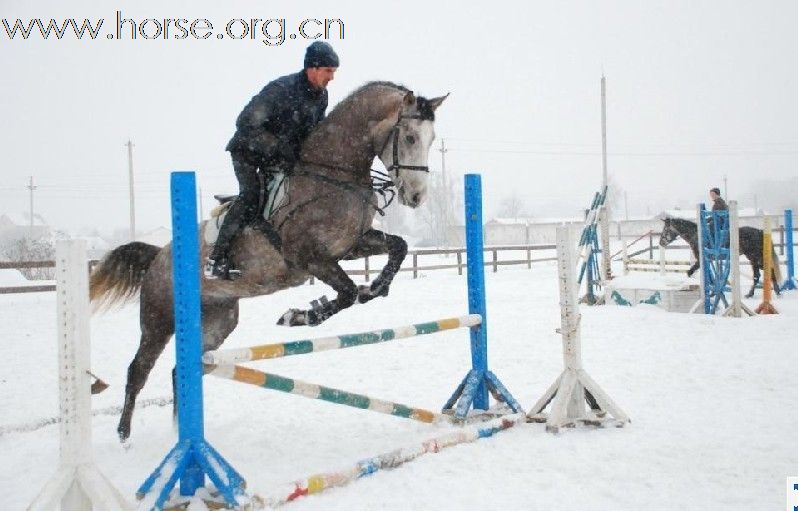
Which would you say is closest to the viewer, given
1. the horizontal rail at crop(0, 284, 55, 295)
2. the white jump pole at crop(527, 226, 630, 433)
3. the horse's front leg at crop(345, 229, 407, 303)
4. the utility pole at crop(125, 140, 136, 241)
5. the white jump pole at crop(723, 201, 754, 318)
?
the horse's front leg at crop(345, 229, 407, 303)

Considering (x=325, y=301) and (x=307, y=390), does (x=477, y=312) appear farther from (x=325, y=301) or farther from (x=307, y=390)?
(x=307, y=390)

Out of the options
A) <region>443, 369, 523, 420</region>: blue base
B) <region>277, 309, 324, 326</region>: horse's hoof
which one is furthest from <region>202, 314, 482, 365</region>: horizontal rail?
<region>443, 369, 523, 420</region>: blue base

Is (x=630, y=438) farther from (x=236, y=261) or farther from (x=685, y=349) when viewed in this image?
(x=685, y=349)

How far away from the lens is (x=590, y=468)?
11.0 feet

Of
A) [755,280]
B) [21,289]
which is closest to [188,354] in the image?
[755,280]

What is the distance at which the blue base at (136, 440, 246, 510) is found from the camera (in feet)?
9.17

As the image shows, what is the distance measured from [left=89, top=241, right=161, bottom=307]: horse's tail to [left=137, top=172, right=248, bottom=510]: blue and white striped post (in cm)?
203

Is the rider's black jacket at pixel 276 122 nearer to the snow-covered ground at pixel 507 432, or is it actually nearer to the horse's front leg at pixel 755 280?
the snow-covered ground at pixel 507 432

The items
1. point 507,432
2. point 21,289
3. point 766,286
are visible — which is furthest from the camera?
point 21,289

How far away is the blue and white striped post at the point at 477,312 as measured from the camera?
179 inches

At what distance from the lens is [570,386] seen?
4309 millimetres

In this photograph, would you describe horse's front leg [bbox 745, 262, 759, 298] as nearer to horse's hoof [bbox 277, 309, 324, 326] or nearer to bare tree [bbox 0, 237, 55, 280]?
horse's hoof [bbox 277, 309, 324, 326]

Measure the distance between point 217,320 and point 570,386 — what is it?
2565 mm

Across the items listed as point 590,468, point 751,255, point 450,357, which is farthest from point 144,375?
point 751,255
